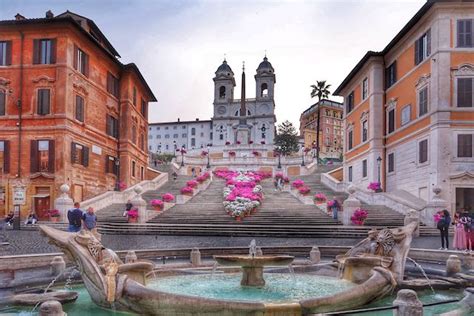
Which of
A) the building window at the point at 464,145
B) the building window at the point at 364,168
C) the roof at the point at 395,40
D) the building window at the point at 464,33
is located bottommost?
the building window at the point at 364,168

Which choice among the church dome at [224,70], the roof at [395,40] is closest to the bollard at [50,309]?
the roof at [395,40]

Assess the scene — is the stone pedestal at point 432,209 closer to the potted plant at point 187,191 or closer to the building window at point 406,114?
the building window at point 406,114

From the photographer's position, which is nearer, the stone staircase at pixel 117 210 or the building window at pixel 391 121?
the stone staircase at pixel 117 210

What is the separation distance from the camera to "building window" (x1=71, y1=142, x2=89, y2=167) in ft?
107

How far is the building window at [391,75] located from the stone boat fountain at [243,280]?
87.2 ft

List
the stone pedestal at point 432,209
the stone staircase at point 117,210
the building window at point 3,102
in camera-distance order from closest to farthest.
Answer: the stone pedestal at point 432,209 < the stone staircase at point 117,210 < the building window at point 3,102

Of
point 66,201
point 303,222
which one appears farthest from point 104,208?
point 303,222

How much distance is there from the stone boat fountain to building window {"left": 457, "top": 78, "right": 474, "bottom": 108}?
19797mm

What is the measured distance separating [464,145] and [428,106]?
3.21 m

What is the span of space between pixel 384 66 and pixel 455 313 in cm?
3380

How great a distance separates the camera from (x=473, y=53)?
28047 mm

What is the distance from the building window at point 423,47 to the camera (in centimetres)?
2948

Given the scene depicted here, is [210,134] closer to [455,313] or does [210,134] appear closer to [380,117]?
[380,117]

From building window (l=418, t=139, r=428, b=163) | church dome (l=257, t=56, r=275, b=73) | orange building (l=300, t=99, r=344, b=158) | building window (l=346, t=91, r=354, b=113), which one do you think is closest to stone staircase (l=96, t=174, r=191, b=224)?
building window (l=418, t=139, r=428, b=163)
